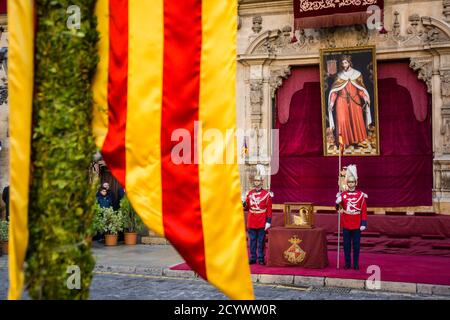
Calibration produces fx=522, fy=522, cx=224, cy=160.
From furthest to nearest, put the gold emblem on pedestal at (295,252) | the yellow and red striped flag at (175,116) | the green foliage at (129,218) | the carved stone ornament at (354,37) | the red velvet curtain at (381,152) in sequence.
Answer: the green foliage at (129,218) < the red velvet curtain at (381,152) < the carved stone ornament at (354,37) < the gold emblem on pedestal at (295,252) < the yellow and red striped flag at (175,116)

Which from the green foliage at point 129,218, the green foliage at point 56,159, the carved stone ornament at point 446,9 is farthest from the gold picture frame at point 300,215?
the green foliage at point 56,159

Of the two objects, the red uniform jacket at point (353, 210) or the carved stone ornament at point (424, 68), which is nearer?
the red uniform jacket at point (353, 210)

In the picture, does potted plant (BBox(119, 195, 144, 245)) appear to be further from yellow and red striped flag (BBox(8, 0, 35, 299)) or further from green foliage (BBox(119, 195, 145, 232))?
yellow and red striped flag (BBox(8, 0, 35, 299))


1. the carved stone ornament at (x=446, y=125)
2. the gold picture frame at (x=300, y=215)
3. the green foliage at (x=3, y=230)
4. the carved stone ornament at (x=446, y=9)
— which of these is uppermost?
the carved stone ornament at (x=446, y=9)

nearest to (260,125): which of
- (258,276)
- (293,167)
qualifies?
(293,167)

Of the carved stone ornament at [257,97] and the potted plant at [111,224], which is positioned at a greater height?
the carved stone ornament at [257,97]

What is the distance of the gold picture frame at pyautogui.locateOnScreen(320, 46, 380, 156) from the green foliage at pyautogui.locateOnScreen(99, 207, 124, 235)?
6.39 meters

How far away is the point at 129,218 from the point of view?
1529 centimetres

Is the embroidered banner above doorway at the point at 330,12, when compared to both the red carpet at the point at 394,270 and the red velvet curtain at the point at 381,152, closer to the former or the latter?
the red velvet curtain at the point at 381,152

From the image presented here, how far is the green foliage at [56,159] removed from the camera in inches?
108

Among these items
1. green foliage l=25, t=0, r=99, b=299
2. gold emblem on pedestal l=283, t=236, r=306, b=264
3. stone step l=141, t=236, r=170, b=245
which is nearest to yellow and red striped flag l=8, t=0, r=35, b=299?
green foliage l=25, t=0, r=99, b=299

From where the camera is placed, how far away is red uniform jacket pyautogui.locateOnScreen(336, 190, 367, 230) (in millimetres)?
10602

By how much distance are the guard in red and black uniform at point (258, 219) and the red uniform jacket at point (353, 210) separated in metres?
1.63

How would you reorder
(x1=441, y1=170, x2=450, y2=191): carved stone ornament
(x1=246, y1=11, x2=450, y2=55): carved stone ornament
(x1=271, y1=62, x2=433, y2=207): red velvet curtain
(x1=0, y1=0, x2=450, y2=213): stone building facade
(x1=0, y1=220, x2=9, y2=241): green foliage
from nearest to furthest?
(x1=0, y1=220, x2=9, y2=241): green foliage → (x1=441, y1=170, x2=450, y2=191): carved stone ornament → (x1=0, y1=0, x2=450, y2=213): stone building facade → (x1=246, y1=11, x2=450, y2=55): carved stone ornament → (x1=271, y1=62, x2=433, y2=207): red velvet curtain
